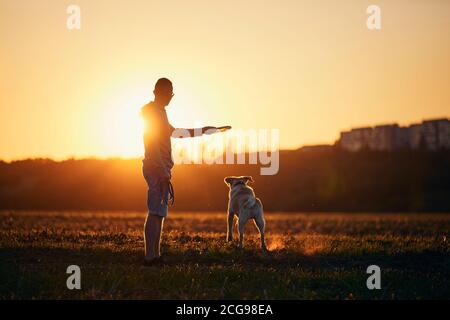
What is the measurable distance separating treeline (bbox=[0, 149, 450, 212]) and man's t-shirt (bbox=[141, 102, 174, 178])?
→ 154ft

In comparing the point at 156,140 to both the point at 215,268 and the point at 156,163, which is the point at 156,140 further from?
the point at 215,268

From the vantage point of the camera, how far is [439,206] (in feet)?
219

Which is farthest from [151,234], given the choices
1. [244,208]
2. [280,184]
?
[280,184]

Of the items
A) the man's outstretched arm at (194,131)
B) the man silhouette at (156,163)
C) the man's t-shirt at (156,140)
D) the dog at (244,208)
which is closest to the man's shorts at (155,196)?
the man silhouette at (156,163)

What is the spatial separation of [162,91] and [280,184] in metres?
64.6

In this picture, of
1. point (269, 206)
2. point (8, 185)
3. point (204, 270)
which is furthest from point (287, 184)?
point (204, 270)

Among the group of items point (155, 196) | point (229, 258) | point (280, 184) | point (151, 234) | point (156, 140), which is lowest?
point (280, 184)

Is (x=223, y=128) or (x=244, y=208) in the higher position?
(x=223, y=128)

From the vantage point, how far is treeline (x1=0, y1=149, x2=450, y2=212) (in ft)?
208

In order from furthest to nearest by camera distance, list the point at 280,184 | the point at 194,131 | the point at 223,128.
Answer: the point at 280,184
the point at 223,128
the point at 194,131

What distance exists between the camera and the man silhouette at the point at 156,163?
10.7 meters

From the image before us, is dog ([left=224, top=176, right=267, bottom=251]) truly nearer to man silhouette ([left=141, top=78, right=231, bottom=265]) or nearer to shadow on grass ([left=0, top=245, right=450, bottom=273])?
shadow on grass ([left=0, top=245, right=450, bottom=273])

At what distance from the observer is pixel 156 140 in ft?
35.1

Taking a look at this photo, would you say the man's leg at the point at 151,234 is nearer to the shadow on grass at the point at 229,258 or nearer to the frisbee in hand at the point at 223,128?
the shadow on grass at the point at 229,258
